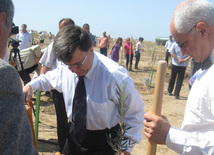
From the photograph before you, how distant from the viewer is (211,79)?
112 centimetres

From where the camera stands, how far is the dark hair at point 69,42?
5.44 ft

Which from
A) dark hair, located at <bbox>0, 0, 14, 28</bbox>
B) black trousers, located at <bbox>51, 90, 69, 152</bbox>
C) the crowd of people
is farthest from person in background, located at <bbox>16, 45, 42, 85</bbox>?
dark hair, located at <bbox>0, 0, 14, 28</bbox>

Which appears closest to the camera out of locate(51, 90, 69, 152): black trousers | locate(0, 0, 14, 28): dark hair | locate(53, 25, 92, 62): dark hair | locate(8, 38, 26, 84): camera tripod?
locate(0, 0, 14, 28): dark hair

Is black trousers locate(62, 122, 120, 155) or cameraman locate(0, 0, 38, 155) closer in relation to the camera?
cameraman locate(0, 0, 38, 155)

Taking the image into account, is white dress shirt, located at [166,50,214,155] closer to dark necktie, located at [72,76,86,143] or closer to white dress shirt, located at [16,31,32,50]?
dark necktie, located at [72,76,86,143]

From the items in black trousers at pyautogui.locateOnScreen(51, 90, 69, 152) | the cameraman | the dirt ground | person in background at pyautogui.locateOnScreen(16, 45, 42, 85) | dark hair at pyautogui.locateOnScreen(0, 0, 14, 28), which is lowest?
the dirt ground

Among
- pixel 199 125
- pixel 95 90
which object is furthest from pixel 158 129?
pixel 95 90

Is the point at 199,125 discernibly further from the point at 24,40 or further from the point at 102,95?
the point at 24,40

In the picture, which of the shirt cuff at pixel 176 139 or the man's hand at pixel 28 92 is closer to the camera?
the shirt cuff at pixel 176 139

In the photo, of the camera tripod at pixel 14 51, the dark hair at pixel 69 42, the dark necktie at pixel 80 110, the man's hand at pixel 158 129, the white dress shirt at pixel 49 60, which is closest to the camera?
the man's hand at pixel 158 129

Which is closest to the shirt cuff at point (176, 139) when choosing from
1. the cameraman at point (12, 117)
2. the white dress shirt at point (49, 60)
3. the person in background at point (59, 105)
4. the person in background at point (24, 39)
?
the cameraman at point (12, 117)

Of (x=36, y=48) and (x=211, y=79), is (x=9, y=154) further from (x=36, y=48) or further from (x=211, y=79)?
(x=36, y=48)

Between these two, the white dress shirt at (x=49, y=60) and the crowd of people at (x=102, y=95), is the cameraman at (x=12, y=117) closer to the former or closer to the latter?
the crowd of people at (x=102, y=95)

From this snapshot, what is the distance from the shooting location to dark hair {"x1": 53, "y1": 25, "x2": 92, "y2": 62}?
1.66m
